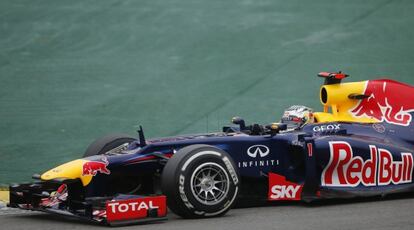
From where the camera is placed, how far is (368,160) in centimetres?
997

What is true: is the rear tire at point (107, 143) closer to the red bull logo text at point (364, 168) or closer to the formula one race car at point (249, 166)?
the formula one race car at point (249, 166)

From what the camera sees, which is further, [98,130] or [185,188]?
[98,130]

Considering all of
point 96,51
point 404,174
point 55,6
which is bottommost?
point 404,174

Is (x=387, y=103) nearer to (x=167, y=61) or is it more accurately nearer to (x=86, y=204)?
(x=86, y=204)

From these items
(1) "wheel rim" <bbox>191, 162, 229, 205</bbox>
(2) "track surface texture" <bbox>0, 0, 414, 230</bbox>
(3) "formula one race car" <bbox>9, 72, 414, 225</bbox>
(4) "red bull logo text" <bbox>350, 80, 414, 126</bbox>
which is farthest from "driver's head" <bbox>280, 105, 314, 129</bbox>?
(2) "track surface texture" <bbox>0, 0, 414, 230</bbox>

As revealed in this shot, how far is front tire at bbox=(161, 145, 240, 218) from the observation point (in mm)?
8523

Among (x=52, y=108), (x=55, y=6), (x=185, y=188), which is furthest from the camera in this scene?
(x=55, y=6)

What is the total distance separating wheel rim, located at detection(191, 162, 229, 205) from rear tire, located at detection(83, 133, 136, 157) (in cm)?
172

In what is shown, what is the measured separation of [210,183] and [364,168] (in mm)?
2141

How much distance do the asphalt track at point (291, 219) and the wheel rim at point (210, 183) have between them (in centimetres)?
22

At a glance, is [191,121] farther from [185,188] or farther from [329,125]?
[185,188]

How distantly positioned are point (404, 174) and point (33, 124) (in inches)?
252

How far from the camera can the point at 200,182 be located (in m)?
8.75

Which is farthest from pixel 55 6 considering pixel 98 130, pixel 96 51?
pixel 98 130
